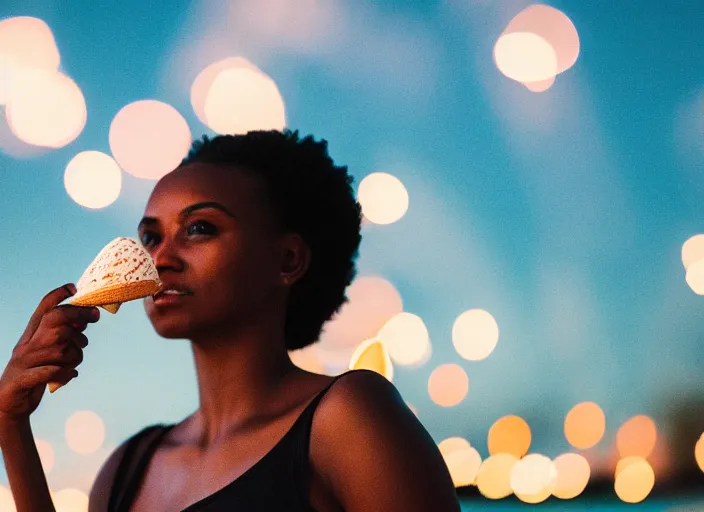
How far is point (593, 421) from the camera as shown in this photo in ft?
4.58

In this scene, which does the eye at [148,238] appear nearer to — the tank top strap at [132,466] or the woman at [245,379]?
the woman at [245,379]

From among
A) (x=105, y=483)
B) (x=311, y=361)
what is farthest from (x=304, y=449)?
(x=311, y=361)

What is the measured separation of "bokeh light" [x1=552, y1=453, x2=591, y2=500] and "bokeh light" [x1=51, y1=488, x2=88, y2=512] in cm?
76

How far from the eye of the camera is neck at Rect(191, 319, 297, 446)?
708mm

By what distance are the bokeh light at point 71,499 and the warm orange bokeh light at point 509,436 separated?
0.66 metres

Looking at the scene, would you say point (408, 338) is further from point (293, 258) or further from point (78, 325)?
point (78, 325)

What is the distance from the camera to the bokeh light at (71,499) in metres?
1.32

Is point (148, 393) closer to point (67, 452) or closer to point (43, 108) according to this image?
point (67, 452)

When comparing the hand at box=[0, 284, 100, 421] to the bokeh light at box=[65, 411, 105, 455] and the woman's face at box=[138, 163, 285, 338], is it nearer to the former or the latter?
the woman's face at box=[138, 163, 285, 338]

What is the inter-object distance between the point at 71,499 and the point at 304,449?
84 cm

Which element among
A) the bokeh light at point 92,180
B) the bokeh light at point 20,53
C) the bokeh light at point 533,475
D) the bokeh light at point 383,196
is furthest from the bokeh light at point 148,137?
the bokeh light at point 533,475

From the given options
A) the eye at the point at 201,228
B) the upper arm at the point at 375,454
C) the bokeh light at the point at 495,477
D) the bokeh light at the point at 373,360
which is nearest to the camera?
the upper arm at the point at 375,454

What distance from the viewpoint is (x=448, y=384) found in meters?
1.39

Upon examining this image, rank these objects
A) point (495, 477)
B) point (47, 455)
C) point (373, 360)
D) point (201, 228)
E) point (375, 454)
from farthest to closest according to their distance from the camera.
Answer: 1. point (495, 477)
2. point (47, 455)
3. point (373, 360)
4. point (201, 228)
5. point (375, 454)
